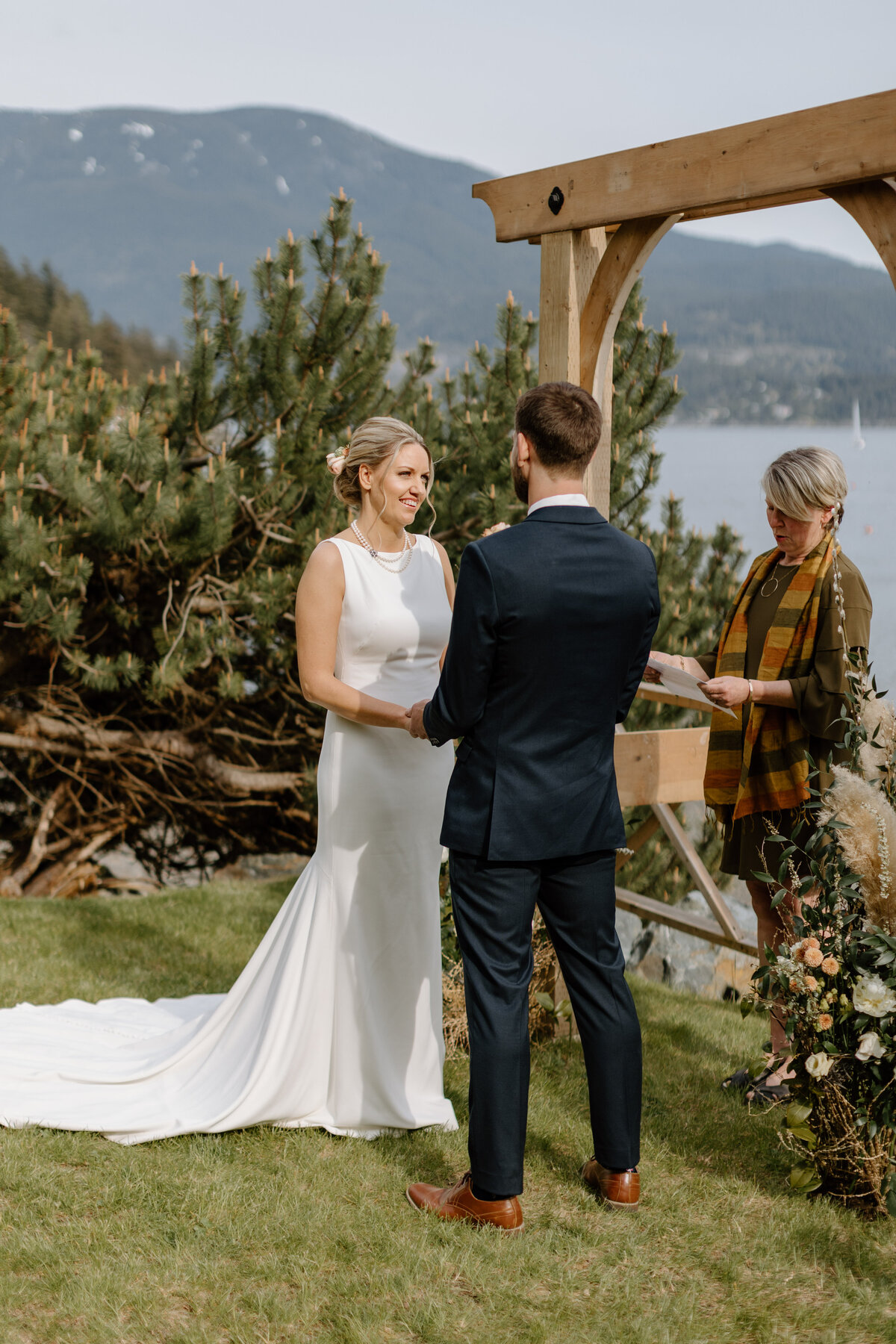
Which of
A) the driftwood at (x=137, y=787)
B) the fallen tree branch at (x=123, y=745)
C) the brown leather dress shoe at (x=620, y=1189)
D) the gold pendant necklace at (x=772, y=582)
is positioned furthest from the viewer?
the driftwood at (x=137, y=787)

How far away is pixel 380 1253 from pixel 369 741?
3.90ft

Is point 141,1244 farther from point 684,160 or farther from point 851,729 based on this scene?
point 684,160

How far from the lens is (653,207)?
10.2ft

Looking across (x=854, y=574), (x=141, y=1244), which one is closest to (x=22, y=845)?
(x=141, y=1244)

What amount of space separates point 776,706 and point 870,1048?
91 cm

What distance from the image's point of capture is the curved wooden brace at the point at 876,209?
2.68 meters

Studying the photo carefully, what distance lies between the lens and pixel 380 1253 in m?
2.43

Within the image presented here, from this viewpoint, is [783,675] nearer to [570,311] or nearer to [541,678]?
[541,678]

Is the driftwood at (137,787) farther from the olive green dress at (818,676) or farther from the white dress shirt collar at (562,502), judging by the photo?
the white dress shirt collar at (562,502)

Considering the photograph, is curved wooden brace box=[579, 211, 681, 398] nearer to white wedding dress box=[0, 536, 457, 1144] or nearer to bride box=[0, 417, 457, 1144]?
bride box=[0, 417, 457, 1144]

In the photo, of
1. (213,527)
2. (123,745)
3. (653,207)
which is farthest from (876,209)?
(123,745)

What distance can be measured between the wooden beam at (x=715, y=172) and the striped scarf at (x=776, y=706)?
35.1 inches

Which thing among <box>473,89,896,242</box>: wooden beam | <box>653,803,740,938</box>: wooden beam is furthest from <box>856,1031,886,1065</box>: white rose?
<box>473,89,896,242</box>: wooden beam

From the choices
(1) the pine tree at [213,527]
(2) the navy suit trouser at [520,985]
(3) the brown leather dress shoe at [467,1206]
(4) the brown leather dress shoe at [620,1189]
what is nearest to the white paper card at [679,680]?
(2) the navy suit trouser at [520,985]
